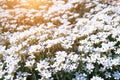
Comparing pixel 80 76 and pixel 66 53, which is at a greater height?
pixel 66 53

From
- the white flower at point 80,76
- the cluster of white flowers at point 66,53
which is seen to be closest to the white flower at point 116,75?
the cluster of white flowers at point 66,53

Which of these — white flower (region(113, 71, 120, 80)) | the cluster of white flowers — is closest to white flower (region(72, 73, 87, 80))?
the cluster of white flowers

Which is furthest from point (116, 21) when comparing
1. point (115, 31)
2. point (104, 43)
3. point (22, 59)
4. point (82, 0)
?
point (82, 0)

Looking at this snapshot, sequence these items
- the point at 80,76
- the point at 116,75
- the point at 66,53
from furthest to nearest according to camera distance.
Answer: the point at 66,53
the point at 80,76
the point at 116,75

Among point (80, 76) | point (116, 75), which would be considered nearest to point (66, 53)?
point (80, 76)

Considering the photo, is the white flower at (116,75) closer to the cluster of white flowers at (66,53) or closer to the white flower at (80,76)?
the cluster of white flowers at (66,53)

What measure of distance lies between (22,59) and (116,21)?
3.42 m

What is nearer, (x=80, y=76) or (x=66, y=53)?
(x=80, y=76)

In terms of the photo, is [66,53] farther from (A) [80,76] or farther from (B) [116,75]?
(B) [116,75]

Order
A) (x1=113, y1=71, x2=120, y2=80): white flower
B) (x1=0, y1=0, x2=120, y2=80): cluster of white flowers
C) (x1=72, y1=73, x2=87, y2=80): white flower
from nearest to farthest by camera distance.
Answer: (x1=113, y1=71, x2=120, y2=80): white flower → (x1=72, y1=73, x2=87, y2=80): white flower → (x1=0, y1=0, x2=120, y2=80): cluster of white flowers

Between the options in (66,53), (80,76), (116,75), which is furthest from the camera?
(66,53)

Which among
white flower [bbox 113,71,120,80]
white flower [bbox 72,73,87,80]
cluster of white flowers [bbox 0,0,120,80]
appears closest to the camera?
white flower [bbox 113,71,120,80]

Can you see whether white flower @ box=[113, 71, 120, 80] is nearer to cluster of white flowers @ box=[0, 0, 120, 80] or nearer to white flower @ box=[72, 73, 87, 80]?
cluster of white flowers @ box=[0, 0, 120, 80]

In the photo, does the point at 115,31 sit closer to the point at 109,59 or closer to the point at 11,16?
the point at 109,59
